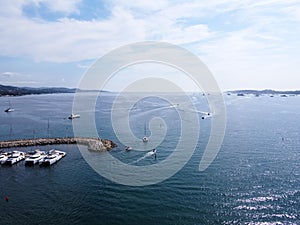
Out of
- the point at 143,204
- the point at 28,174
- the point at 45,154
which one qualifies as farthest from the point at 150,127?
the point at 143,204

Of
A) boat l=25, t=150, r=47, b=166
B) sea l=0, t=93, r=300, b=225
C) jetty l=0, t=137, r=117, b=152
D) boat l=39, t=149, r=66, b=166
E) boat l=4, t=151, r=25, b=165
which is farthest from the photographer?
jetty l=0, t=137, r=117, b=152

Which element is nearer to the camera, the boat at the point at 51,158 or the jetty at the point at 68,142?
the boat at the point at 51,158

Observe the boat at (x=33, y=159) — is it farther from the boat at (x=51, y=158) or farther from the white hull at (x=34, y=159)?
the boat at (x=51, y=158)

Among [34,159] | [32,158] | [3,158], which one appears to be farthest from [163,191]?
[3,158]

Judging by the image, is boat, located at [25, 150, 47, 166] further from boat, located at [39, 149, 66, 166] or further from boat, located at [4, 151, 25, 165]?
boat, located at [4, 151, 25, 165]

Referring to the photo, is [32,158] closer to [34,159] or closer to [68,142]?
[34,159]

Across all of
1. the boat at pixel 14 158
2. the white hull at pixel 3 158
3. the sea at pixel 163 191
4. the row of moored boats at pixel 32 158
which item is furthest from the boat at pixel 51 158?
the white hull at pixel 3 158

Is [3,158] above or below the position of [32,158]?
below

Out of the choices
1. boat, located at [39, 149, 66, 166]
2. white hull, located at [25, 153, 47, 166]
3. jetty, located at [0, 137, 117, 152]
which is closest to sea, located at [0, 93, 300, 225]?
boat, located at [39, 149, 66, 166]

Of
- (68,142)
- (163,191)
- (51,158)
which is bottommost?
(163,191)
